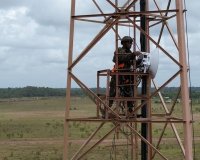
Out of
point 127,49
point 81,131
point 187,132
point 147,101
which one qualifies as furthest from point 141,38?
point 81,131

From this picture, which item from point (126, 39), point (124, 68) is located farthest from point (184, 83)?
point (126, 39)

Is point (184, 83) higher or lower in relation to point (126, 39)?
lower

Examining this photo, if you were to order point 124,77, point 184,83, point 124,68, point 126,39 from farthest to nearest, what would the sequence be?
point 126,39
point 124,77
point 124,68
point 184,83

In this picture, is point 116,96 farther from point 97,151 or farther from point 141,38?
point 97,151

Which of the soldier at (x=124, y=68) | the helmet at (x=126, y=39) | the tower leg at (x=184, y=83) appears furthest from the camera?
the helmet at (x=126, y=39)

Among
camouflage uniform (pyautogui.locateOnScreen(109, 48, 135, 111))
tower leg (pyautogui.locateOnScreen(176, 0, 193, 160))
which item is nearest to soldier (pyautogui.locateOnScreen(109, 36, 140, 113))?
camouflage uniform (pyautogui.locateOnScreen(109, 48, 135, 111))

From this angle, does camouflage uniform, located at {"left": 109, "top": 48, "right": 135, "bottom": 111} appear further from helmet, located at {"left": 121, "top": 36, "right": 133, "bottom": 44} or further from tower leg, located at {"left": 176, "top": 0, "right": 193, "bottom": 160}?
tower leg, located at {"left": 176, "top": 0, "right": 193, "bottom": 160}

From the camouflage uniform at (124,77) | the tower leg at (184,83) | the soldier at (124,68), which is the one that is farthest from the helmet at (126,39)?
the tower leg at (184,83)

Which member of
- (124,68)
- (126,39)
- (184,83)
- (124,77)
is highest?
(126,39)

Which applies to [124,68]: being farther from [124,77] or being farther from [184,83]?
[184,83]

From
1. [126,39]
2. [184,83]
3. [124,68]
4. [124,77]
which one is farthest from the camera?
[126,39]

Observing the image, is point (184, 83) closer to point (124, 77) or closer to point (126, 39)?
point (124, 77)

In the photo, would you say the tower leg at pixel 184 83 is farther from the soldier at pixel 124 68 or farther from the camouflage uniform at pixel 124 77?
the camouflage uniform at pixel 124 77

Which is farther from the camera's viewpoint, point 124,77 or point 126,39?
point 126,39
